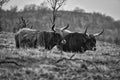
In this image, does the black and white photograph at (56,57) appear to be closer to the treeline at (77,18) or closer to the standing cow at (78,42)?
the standing cow at (78,42)

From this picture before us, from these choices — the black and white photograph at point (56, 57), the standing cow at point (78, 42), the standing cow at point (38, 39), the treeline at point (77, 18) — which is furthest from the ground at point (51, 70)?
the treeline at point (77, 18)

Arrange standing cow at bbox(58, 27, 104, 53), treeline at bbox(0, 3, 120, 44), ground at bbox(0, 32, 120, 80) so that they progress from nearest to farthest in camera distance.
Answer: ground at bbox(0, 32, 120, 80)
standing cow at bbox(58, 27, 104, 53)
treeline at bbox(0, 3, 120, 44)

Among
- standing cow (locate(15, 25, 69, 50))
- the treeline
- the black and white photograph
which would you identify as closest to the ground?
the black and white photograph

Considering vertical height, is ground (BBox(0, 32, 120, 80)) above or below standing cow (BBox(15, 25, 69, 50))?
below

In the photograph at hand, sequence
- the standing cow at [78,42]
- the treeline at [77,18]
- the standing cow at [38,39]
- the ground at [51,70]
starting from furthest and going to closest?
the treeline at [77,18], the standing cow at [78,42], the standing cow at [38,39], the ground at [51,70]

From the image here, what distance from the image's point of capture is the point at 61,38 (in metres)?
15.0

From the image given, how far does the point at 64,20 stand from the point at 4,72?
13149 centimetres

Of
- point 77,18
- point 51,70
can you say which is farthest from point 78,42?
point 77,18

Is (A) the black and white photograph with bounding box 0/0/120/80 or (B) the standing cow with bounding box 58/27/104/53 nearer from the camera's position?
(A) the black and white photograph with bounding box 0/0/120/80

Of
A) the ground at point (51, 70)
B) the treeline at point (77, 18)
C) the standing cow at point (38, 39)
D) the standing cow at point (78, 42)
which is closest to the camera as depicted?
the ground at point (51, 70)

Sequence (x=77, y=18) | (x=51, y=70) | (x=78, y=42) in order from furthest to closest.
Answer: (x=77, y=18) < (x=78, y=42) < (x=51, y=70)

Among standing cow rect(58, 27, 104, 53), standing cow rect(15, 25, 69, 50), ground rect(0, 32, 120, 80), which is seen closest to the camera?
ground rect(0, 32, 120, 80)

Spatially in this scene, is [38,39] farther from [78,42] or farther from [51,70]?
[51,70]

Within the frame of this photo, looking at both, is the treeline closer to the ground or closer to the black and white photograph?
the black and white photograph
